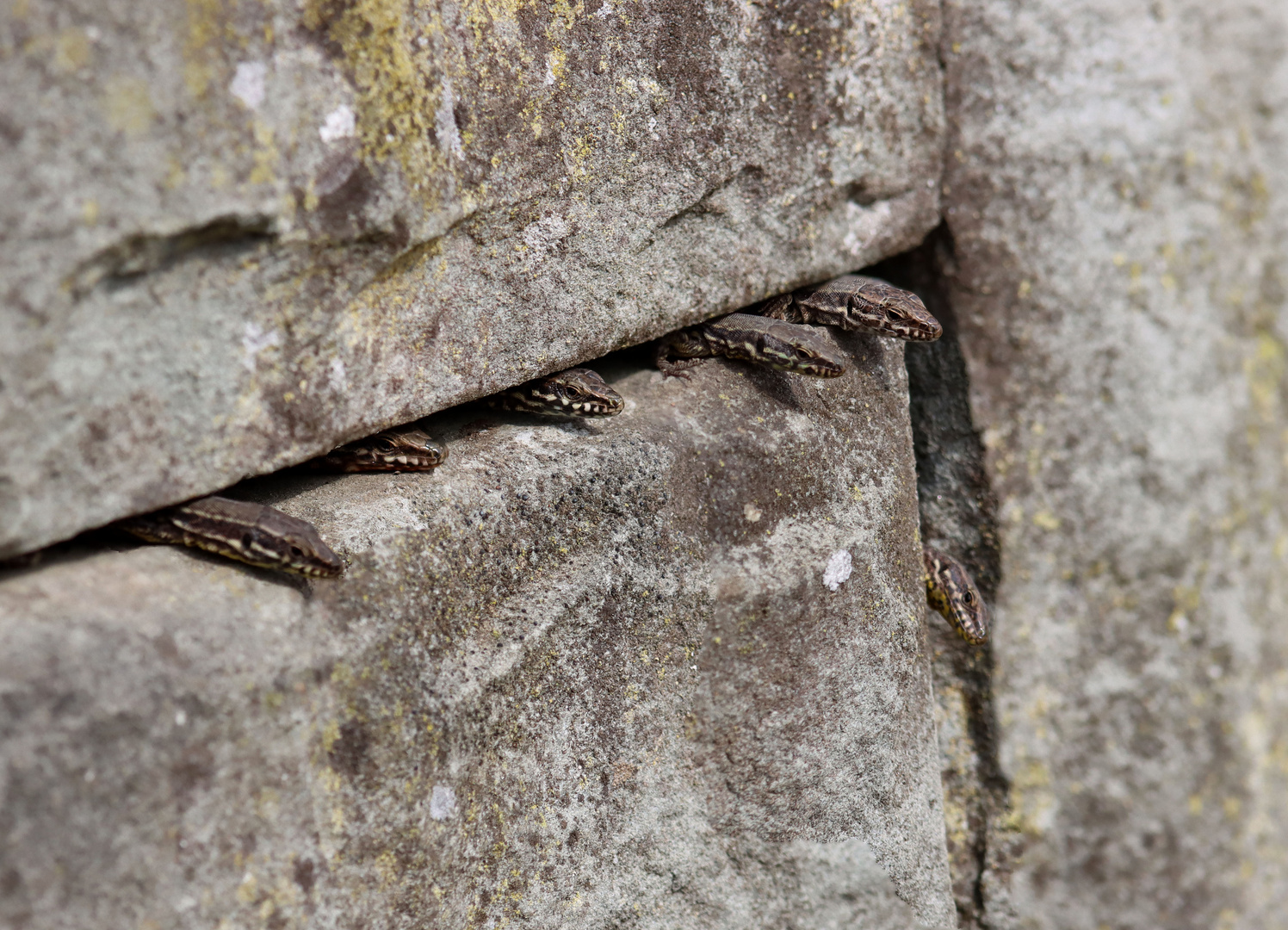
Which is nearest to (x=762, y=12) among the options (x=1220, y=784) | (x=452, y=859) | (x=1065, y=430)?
(x=1065, y=430)

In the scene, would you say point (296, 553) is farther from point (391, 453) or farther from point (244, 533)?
point (391, 453)

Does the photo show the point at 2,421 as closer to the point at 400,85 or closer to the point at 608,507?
the point at 400,85

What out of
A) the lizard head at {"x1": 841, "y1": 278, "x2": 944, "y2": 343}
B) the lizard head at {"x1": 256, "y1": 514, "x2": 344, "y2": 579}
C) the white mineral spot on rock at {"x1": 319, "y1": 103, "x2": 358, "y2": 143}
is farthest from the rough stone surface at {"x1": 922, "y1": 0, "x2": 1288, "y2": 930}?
the lizard head at {"x1": 256, "y1": 514, "x2": 344, "y2": 579}

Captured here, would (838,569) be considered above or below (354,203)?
below

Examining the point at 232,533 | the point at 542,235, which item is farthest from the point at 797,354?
the point at 232,533

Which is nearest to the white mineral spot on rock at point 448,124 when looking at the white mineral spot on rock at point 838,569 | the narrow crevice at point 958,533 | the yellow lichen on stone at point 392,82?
the yellow lichen on stone at point 392,82

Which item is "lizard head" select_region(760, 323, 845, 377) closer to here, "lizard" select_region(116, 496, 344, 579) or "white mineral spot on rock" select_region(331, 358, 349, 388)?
"white mineral spot on rock" select_region(331, 358, 349, 388)
